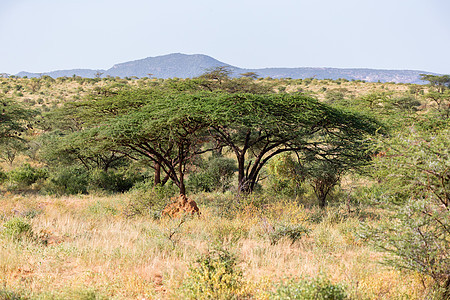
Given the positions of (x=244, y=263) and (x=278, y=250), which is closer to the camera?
(x=244, y=263)

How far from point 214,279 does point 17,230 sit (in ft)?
15.4

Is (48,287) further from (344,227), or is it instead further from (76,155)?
(76,155)

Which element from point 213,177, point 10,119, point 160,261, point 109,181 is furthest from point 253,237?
point 10,119

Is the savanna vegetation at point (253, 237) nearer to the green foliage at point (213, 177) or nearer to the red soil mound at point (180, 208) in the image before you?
the red soil mound at point (180, 208)

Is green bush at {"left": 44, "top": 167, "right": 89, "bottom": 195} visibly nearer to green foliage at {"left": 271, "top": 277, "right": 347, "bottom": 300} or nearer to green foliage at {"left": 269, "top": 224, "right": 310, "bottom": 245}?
green foliage at {"left": 269, "top": 224, "right": 310, "bottom": 245}

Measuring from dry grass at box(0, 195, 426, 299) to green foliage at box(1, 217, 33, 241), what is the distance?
6.5 inches

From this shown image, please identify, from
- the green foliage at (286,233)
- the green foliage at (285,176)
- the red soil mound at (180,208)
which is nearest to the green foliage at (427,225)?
the green foliage at (286,233)

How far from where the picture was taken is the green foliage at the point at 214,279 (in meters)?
3.98

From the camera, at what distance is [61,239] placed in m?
6.87

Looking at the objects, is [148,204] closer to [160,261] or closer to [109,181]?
[160,261]

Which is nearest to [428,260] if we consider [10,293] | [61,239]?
[10,293]

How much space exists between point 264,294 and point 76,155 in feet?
62.3

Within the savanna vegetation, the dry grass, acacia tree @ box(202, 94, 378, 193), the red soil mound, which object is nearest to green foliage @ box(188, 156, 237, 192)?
the savanna vegetation

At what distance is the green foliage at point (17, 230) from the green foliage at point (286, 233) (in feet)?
16.6
